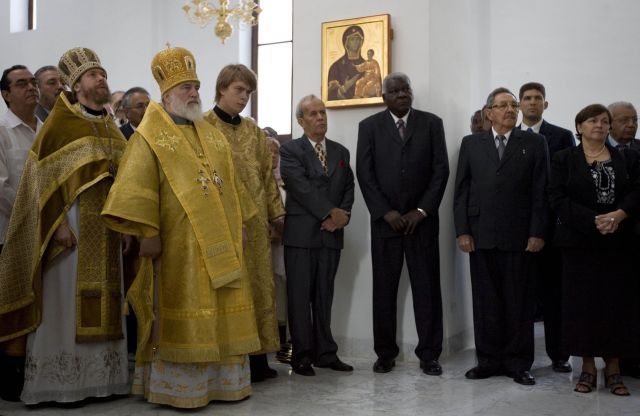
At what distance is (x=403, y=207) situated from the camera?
5.59 metres

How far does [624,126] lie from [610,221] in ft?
4.50

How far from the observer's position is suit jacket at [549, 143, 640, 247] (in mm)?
4858

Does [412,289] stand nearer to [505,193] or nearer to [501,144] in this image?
[505,193]

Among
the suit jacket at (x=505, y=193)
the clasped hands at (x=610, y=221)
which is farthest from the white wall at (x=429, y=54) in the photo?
the clasped hands at (x=610, y=221)

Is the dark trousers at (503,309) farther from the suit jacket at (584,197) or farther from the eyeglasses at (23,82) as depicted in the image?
the eyeglasses at (23,82)

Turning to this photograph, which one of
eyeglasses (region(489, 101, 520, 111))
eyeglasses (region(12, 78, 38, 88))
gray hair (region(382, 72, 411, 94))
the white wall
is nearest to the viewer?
eyeglasses (region(12, 78, 38, 88))

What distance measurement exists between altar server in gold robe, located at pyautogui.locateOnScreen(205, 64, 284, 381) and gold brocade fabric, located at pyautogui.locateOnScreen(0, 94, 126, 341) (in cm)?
96

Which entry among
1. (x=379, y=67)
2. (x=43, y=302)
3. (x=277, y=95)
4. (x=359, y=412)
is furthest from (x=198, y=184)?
(x=277, y=95)

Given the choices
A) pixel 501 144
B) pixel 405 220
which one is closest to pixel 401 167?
pixel 405 220

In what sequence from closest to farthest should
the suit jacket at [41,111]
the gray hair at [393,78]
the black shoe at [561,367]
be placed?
the black shoe at [561,367] < the gray hair at [393,78] < the suit jacket at [41,111]

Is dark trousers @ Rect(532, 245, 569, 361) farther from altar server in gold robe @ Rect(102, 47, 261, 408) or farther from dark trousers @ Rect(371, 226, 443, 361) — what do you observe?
altar server in gold robe @ Rect(102, 47, 261, 408)

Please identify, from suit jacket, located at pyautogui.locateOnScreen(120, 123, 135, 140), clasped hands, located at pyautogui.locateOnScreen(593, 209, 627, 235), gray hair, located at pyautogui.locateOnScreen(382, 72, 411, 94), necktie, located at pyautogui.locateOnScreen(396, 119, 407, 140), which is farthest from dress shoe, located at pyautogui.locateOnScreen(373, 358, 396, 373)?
suit jacket, located at pyautogui.locateOnScreen(120, 123, 135, 140)

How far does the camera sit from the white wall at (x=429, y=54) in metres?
6.24

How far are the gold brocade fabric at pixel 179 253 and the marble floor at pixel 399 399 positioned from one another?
35cm
